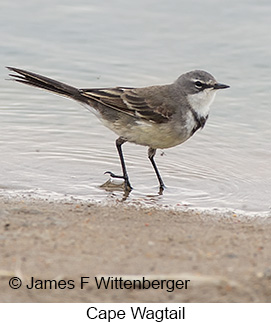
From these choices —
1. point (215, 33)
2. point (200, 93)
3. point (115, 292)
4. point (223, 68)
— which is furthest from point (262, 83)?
point (115, 292)

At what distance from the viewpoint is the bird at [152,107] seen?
902cm

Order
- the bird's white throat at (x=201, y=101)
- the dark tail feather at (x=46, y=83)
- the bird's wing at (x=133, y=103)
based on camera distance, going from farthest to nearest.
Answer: the bird's white throat at (x=201, y=101) < the bird's wing at (x=133, y=103) < the dark tail feather at (x=46, y=83)

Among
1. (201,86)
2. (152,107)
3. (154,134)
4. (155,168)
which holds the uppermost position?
(201,86)

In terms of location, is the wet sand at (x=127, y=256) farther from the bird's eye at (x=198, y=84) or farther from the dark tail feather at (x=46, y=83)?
the bird's eye at (x=198, y=84)

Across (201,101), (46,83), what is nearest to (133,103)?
(201,101)

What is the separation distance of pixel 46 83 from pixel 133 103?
3.57ft

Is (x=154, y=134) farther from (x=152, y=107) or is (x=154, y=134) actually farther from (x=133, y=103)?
(x=133, y=103)

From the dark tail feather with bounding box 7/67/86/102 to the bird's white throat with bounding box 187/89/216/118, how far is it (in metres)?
1.37

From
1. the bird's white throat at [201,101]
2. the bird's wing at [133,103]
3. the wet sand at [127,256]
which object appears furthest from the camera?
the bird's white throat at [201,101]

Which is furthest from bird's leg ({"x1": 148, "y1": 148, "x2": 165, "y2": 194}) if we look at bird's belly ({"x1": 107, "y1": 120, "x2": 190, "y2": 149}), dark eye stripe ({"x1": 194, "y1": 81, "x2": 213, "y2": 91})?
dark eye stripe ({"x1": 194, "y1": 81, "x2": 213, "y2": 91})

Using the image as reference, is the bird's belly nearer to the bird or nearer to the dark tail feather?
the bird

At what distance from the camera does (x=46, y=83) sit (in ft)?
29.7

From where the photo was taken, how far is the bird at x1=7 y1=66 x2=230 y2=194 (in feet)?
29.6

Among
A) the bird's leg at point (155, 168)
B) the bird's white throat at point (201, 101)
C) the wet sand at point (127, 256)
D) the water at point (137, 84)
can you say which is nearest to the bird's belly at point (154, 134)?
the bird's leg at point (155, 168)
